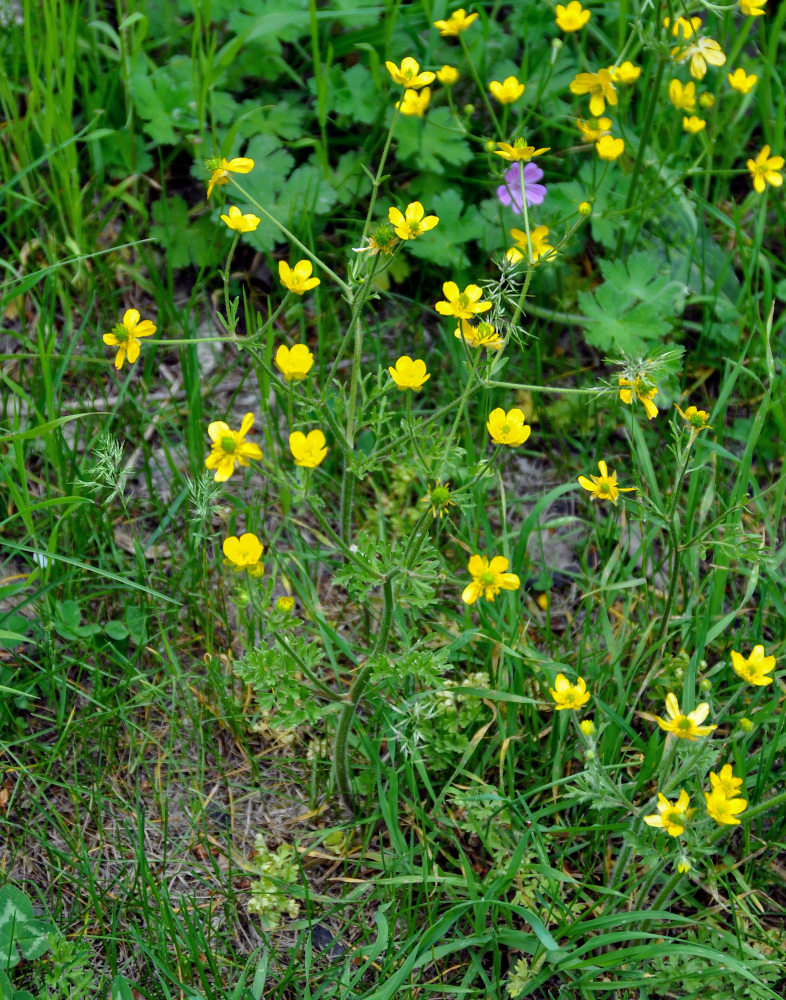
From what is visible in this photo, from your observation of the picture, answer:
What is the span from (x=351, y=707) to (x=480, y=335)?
763 millimetres

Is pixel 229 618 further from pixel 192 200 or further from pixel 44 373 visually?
pixel 192 200

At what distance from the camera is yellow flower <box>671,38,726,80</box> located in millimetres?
2420

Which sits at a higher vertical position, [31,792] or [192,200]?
[192,200]

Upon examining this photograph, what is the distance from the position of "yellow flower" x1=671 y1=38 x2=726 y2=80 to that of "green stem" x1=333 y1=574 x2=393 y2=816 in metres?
1.59

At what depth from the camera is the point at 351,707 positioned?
1.87m

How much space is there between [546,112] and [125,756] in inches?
88.4

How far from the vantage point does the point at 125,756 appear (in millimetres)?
2131

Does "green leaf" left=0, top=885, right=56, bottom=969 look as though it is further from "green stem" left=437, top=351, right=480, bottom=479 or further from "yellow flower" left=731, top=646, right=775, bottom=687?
"yellow flower" left=731, top=646, right=775, bottom=687

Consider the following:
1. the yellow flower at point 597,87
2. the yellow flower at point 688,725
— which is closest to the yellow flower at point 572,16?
the yellow flower at point 597,87

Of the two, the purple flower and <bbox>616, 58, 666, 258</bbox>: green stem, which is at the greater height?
<bbox>616, 58, 666, 258</bbox>: green stem

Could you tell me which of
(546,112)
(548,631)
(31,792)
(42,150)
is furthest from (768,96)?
(31,792)

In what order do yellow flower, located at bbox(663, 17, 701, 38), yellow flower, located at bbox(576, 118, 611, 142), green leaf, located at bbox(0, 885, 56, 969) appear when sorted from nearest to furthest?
green leaf, located at bbox(0, 885, 56, 969) → yellow flower, located at bbox(663, 17, 701, 38) → yellow flower, located at bbox(576, 118, 611, 142)

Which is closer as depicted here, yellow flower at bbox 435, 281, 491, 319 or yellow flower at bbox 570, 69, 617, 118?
yellow flower at bbox 435, 281, 491, 319

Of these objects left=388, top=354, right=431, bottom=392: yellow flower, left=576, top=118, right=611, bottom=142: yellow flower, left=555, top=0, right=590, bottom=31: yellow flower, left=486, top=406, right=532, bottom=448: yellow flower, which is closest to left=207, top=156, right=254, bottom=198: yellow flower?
left=388, top=354, right=431, bottom=392: yellow flower
